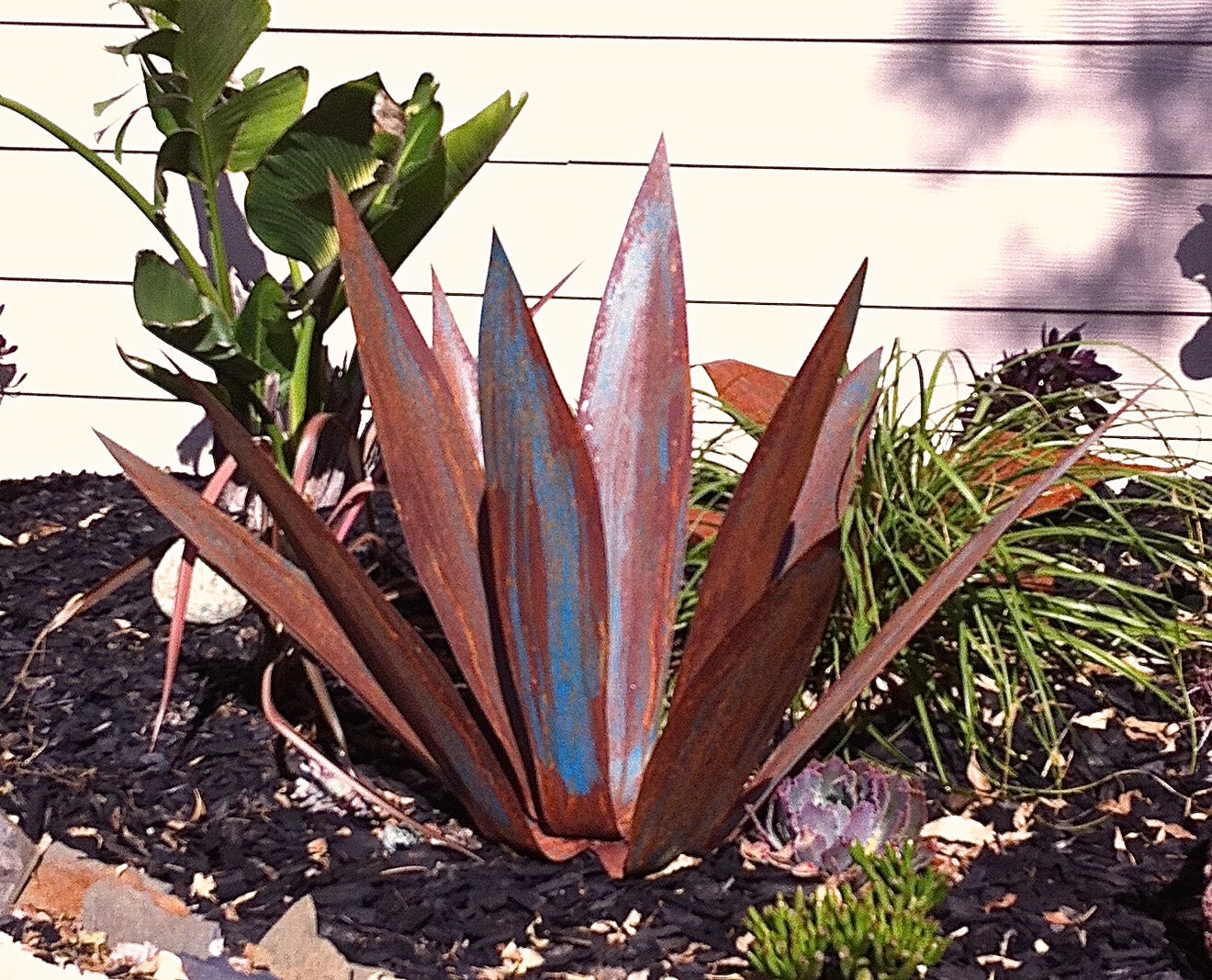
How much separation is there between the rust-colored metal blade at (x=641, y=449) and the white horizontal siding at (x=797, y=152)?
48.5 inches

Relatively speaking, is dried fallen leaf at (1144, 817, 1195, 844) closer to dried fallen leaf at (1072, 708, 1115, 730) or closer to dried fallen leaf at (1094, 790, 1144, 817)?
dried fallen leaf at (1094, 790, 1144, 817)

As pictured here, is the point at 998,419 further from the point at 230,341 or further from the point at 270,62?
the point at 270,62

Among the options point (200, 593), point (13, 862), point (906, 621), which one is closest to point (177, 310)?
point (200, 593)

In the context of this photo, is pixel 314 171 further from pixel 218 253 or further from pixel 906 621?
pixel 906 621

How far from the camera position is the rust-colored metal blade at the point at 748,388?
246 centimetres

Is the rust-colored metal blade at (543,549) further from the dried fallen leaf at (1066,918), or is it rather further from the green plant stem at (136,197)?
the green plant stem at (136,197)

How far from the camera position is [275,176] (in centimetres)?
209

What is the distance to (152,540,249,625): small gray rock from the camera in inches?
93.4

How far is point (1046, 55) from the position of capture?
2.75 metres

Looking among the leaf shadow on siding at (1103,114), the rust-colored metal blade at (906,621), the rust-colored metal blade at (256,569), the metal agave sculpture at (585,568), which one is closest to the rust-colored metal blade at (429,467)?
the metal agave sculpture at (585,568)

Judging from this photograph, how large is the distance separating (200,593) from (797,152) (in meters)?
1.51

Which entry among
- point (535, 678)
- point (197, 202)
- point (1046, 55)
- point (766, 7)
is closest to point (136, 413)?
point (197, 202)

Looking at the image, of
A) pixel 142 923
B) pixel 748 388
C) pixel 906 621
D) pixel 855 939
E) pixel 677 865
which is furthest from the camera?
pixel 748 388

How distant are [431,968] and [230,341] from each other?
44.9 inches
